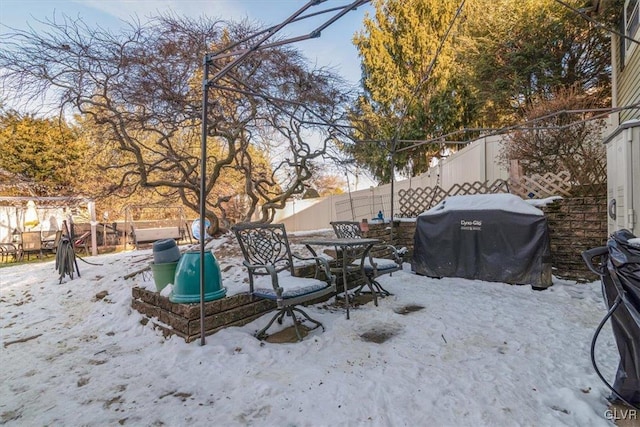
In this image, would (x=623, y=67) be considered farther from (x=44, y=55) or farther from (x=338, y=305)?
(x=44, y=55)

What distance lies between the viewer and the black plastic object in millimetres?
1535

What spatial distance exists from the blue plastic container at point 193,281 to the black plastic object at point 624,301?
2651mm

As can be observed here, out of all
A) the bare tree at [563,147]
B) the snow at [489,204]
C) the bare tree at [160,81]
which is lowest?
the snow at [489,204]

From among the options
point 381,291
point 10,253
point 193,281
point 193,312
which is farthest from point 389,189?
point 10,253

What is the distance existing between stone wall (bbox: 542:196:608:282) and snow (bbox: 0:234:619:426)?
1044 millimetres

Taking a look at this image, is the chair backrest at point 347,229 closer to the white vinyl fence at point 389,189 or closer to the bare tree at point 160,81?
the bare tree at point 160,81

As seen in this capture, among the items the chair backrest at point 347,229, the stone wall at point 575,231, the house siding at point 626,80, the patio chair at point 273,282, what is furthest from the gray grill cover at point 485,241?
the house siding at point 626,80

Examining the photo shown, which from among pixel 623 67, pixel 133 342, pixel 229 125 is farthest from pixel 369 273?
pixel 623 67

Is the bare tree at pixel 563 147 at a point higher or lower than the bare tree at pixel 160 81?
lower

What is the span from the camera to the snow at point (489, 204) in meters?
4.61

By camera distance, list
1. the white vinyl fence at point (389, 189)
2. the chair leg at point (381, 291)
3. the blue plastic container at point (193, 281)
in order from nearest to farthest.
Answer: the blue plastic container at point (193, 281) < the chair leg at point (381, 291) < the white vinyl fence at point (389, 189)

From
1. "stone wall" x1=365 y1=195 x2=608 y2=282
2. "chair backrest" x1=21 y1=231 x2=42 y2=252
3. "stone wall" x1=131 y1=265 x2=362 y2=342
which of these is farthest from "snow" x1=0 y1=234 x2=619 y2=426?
"chair backrest" x1=21 y1=231 x2=42 y2=252

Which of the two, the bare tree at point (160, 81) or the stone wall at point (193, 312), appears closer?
the stone wall at point (193, 312)

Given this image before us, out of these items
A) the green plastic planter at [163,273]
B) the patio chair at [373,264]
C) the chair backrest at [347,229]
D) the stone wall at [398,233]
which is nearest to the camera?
the green plastic planter at [163,273]
